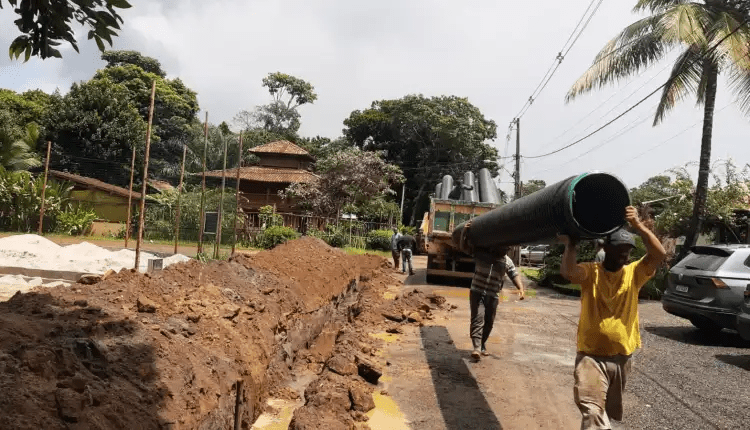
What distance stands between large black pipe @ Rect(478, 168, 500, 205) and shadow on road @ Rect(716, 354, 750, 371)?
25.9 ft

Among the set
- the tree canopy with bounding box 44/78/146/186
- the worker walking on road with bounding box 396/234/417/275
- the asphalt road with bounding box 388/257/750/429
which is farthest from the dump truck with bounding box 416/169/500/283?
the tree canopy with bounding box 44/78/146/186

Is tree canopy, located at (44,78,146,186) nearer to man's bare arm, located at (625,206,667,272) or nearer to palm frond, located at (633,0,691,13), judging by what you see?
palm frond, located at (633,0,691,13)

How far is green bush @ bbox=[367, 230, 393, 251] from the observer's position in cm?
2922

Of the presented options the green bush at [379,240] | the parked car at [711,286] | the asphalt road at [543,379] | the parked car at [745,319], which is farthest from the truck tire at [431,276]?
the green bush at [379,240]

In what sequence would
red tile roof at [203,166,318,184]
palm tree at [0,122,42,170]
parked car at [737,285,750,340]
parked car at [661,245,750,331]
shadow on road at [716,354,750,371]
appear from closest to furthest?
shadow on road at [716,354,750,371], parked car at [737,285,750,340], parked car at [661,245,750,331], palm tree at [0,122,42,170], red tile roof at [203,166,318,184]

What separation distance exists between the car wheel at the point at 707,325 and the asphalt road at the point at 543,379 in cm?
13

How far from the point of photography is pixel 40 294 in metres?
4.49

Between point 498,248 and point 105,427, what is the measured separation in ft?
16.1

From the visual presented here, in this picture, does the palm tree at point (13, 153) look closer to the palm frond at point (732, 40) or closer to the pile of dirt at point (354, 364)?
the pile of dirt at point (354, 364)

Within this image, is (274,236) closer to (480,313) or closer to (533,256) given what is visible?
(533,256)

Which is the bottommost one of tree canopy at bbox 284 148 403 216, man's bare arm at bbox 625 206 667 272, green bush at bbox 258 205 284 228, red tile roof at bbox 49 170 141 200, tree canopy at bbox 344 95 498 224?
man's bare arm at bbox 625 206 667 272

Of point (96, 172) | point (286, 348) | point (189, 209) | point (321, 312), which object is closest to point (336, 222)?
point (189, 209)

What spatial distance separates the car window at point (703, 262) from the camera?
8.80m

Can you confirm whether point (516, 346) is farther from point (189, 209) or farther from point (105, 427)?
point (189, 209)
